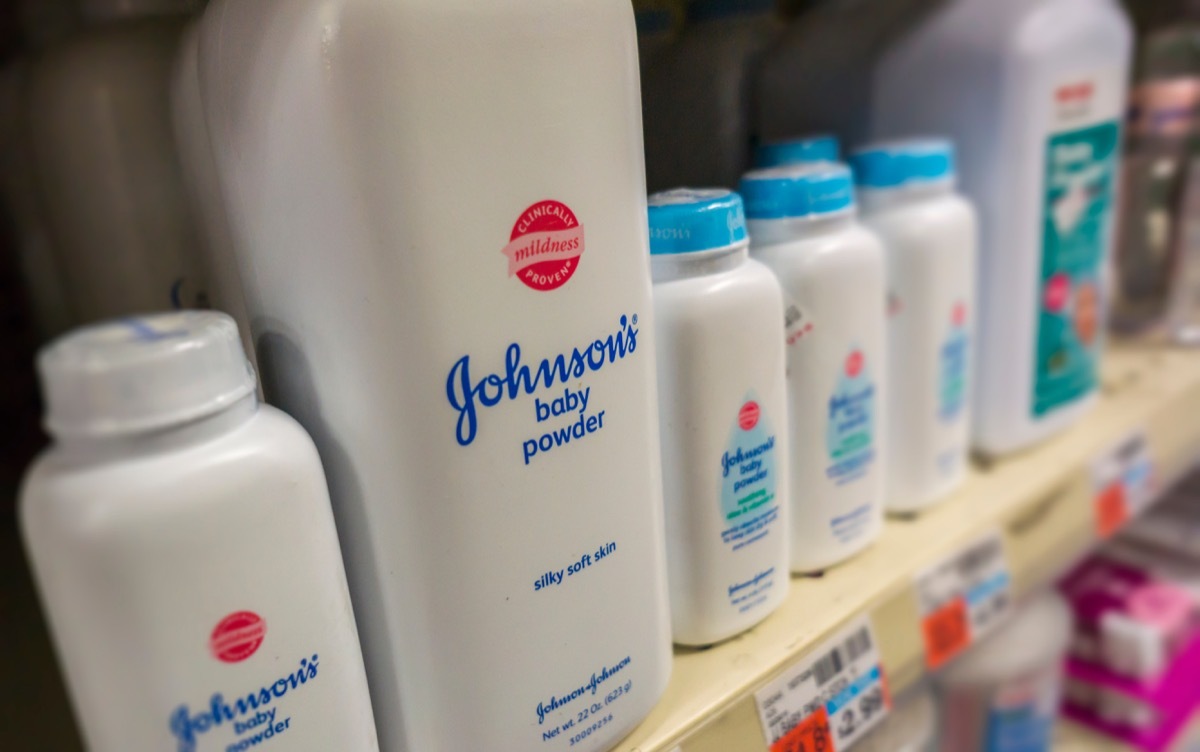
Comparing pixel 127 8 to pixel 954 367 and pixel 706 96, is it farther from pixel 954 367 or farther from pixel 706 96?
pixel 954 367

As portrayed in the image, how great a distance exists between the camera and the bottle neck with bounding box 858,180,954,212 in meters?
0.57

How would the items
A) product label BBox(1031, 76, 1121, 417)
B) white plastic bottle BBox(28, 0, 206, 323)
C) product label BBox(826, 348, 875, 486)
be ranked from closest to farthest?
white plastic bottle BBox(28, 0, 206, 323), product label BBox(826, 348, 875, 486), product label BBox(1031, 76, 1121, 417)

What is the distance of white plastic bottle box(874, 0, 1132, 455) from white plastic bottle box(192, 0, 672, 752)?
0.37 metres

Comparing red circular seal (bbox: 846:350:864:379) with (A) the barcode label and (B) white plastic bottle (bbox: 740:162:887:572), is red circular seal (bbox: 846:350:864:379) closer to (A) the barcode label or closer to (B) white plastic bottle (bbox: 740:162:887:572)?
(B) white plastic bottle (bbox: 740:162:887:572)

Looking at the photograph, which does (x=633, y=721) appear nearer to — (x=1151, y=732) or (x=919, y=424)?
(x=919, y=424)

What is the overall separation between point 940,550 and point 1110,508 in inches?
8.5

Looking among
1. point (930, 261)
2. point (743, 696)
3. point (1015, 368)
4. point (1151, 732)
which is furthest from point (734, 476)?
point (1151, 732)

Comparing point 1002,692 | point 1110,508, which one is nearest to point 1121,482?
point 1110,508

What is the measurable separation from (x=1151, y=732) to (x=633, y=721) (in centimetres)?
67

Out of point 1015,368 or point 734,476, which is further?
point 1015,368

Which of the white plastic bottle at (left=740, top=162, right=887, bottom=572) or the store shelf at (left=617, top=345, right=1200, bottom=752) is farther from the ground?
the white plastic bottle at (left=740, top=162, right=887, bottom=572)

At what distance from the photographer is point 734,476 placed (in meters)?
0.47

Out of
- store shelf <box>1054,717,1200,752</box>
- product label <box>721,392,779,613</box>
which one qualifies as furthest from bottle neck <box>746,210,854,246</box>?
store shelf <box>1054,717,1200,752</box>

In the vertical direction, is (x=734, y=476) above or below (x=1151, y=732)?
above
